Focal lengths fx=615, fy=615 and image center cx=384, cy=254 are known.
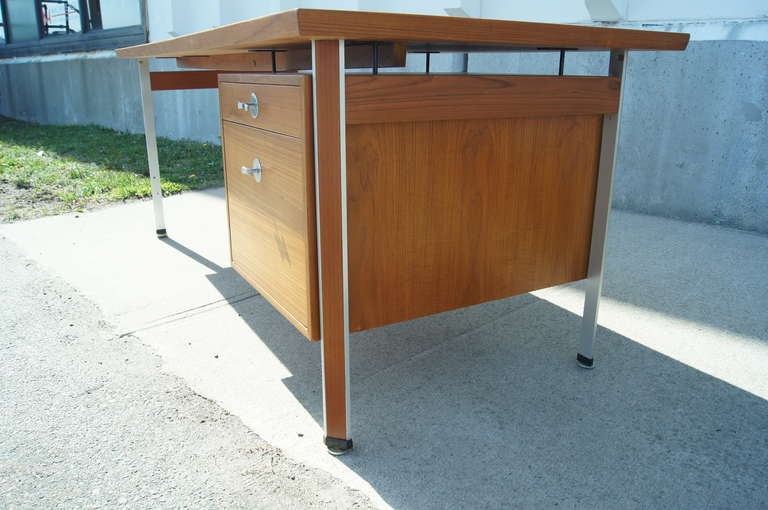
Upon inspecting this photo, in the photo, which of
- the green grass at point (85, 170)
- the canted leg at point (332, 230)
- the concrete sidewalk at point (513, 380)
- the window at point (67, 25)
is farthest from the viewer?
the window at point (67, 25)

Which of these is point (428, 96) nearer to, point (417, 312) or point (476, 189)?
point (476, 189)

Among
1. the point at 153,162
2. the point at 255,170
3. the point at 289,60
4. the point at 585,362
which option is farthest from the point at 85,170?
the point at 585,362

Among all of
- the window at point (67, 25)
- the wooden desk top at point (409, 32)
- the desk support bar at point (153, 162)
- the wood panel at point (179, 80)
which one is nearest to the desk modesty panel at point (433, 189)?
the wooden desk top at point (409, 32)

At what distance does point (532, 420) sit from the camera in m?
1.44

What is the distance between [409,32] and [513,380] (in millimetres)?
950

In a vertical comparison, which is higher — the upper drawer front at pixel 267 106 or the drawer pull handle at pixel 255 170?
the upper drawer front at pixel 267 106

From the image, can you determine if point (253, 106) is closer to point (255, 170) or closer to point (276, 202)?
point (255, 170)

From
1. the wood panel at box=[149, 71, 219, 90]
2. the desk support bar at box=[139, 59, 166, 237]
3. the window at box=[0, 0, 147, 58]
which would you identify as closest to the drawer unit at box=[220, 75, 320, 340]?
the wood panel at box=[149, 71, 219, 90]

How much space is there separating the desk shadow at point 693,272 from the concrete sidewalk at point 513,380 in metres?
0.01

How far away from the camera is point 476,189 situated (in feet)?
4.69

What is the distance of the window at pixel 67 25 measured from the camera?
7318 millimetres

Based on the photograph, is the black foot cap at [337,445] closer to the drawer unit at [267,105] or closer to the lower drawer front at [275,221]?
the lower drawer front at [275,221]

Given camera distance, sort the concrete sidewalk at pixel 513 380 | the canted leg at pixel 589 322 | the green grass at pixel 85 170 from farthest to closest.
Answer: the green grass at pixel 85 170 < the canted leg at pixel 589 322 < the concrete sidewalk at pixel 513 380

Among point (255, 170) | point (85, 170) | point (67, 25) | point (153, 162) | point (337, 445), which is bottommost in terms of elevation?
point (85, 170)
